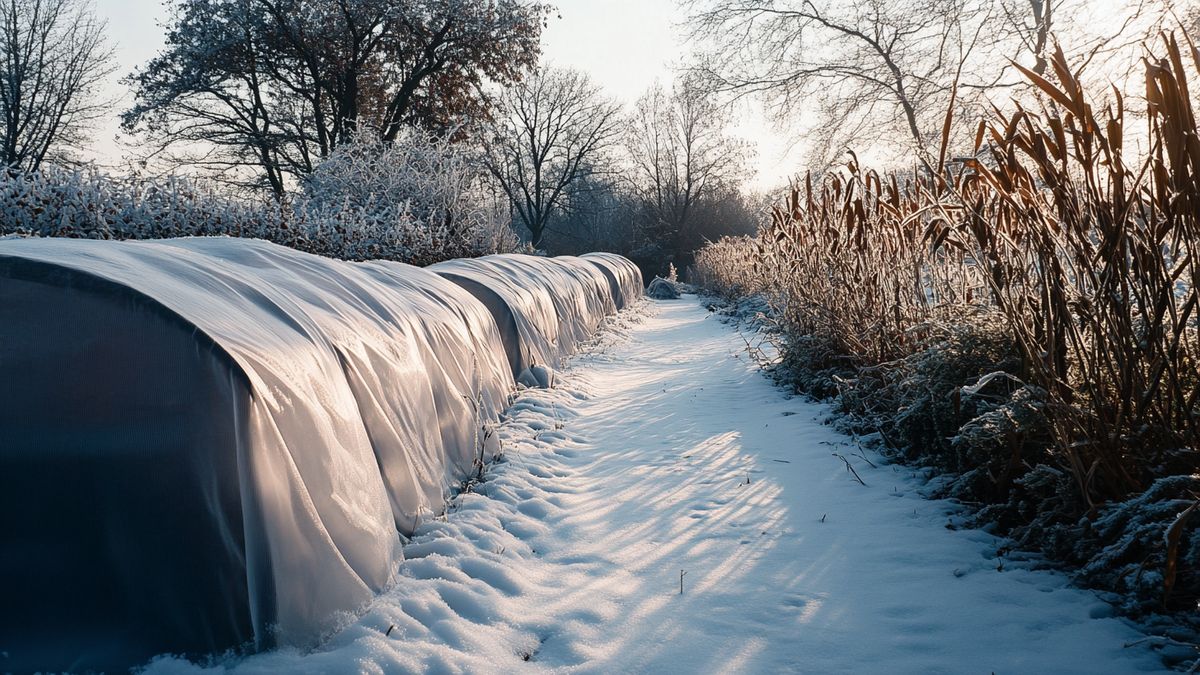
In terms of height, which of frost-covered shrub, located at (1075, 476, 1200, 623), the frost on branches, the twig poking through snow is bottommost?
the twig poking through snow

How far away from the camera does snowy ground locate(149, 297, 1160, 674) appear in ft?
5.30

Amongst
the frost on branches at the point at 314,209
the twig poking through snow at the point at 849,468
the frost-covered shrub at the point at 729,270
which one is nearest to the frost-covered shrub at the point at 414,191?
the frost on branches at the point at 314,209

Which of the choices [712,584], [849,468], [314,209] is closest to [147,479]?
[712,584]

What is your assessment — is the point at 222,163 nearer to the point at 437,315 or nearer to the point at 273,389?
the point at 437,315

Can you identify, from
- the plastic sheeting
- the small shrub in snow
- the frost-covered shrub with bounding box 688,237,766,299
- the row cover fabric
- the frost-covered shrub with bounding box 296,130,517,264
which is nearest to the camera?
the row cover fabric


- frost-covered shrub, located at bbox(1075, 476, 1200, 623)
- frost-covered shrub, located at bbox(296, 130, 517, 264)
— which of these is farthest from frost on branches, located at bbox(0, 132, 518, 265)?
frost-covered shrub, located at bbox(1075, 476, 1200, 623)

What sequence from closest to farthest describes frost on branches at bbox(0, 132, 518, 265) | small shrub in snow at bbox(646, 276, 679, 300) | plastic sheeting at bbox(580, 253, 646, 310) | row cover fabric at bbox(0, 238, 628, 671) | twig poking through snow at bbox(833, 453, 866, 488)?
row cover fabric at bbox(0, 238, 628, 671) < twig poking through snow at bbox(833, 453, 866, 488) < frost on branches at bbox(0, 132, 518, 265) < plastic sheeting at bbox(580, 253, 646, 310) < small shrub in snow at bbox(646, 276, 679, 300)

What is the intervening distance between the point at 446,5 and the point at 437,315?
57.2 ft

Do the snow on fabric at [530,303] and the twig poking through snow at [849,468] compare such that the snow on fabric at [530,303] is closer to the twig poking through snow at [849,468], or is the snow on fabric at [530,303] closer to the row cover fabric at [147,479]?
the twig poking through snow at [849,468]

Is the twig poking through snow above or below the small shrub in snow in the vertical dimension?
below

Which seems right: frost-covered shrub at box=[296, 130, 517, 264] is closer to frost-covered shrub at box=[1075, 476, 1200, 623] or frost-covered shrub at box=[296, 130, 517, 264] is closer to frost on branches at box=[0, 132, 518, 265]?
frost on branches at box=[0, 132, 518, 265]

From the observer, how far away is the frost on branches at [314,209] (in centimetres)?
633

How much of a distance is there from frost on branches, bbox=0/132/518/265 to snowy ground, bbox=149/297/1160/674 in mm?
5610

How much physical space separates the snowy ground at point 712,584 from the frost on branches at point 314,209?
561 centimetres
